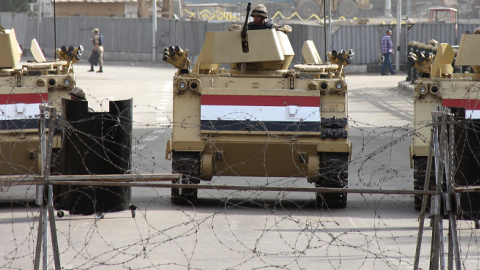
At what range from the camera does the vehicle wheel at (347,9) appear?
5425 cm

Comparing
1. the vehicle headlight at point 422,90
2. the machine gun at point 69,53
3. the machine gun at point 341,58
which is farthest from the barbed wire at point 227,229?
the machine gun at point 69,53

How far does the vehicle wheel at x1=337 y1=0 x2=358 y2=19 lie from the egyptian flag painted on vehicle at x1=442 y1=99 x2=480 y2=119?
46127 millimetres

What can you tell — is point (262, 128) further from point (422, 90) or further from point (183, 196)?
point (422, 90)

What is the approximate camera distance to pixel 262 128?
8.94 m

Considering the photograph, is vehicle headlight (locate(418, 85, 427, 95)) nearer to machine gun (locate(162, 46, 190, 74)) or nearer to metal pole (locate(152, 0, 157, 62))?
machine gun (locate(162, 46, 190, 74))

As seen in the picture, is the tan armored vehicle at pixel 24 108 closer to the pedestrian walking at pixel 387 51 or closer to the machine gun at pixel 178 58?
the machine gun at pixel 178 58

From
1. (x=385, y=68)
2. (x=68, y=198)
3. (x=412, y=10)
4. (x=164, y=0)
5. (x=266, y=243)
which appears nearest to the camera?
(x=266, y=243)

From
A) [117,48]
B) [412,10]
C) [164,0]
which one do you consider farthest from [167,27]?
[412,10]

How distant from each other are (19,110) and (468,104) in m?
5.61

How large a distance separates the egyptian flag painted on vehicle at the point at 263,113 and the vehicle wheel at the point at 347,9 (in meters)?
46.5

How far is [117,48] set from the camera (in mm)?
38062

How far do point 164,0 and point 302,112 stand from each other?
1465 inches

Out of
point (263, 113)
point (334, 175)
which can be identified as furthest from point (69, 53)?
point (334, 175)

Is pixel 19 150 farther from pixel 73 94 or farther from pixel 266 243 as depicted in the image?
pixel 266 243
